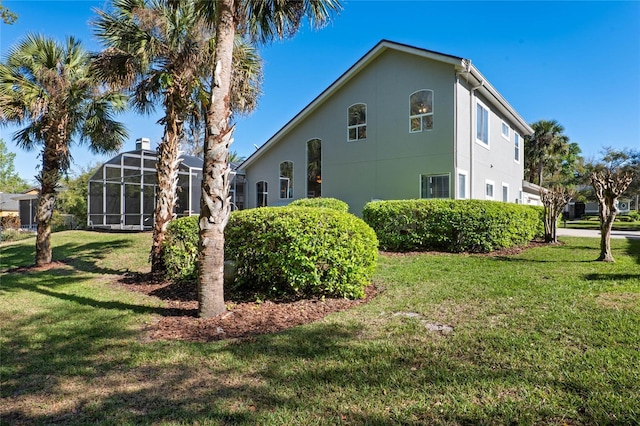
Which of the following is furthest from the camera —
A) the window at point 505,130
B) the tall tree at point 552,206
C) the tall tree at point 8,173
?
A: the tall tree at point 8,173

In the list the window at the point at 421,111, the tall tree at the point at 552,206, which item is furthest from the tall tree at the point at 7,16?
the tall tree at the point at 552,206

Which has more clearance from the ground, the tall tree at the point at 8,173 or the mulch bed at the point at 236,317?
the tall tree at the point at 8,173

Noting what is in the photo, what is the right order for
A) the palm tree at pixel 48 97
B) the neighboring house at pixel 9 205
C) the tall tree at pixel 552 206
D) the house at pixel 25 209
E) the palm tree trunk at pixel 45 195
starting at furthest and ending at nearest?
the neighboring house at pixel 9 205 → the house at pixel 25 209 → the tall tree at pixel 552 206 → the palm tree trunk at pixel 45 195 → the palm tree at pixel 48 97

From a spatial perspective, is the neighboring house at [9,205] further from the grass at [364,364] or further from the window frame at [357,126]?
the grass at [364,364]

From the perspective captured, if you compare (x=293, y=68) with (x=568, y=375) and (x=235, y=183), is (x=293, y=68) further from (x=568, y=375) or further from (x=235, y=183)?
(x=568, y=375)

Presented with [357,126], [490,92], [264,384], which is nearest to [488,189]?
[490,92]

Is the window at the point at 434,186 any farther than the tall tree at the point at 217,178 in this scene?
Yes

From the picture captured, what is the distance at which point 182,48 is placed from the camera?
7.89 m

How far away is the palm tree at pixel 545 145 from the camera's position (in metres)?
35.0

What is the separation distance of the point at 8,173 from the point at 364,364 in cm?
5501

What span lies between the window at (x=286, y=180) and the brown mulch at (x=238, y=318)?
11.9 metres

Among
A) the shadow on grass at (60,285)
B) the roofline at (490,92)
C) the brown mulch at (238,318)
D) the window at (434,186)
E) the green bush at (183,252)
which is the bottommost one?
the shadow on grass at (60,285)

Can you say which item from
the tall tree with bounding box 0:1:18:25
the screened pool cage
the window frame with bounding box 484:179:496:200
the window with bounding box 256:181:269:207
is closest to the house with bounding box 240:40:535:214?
the window frame with bounding box 484:179:496:200

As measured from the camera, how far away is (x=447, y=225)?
34.3 feet
